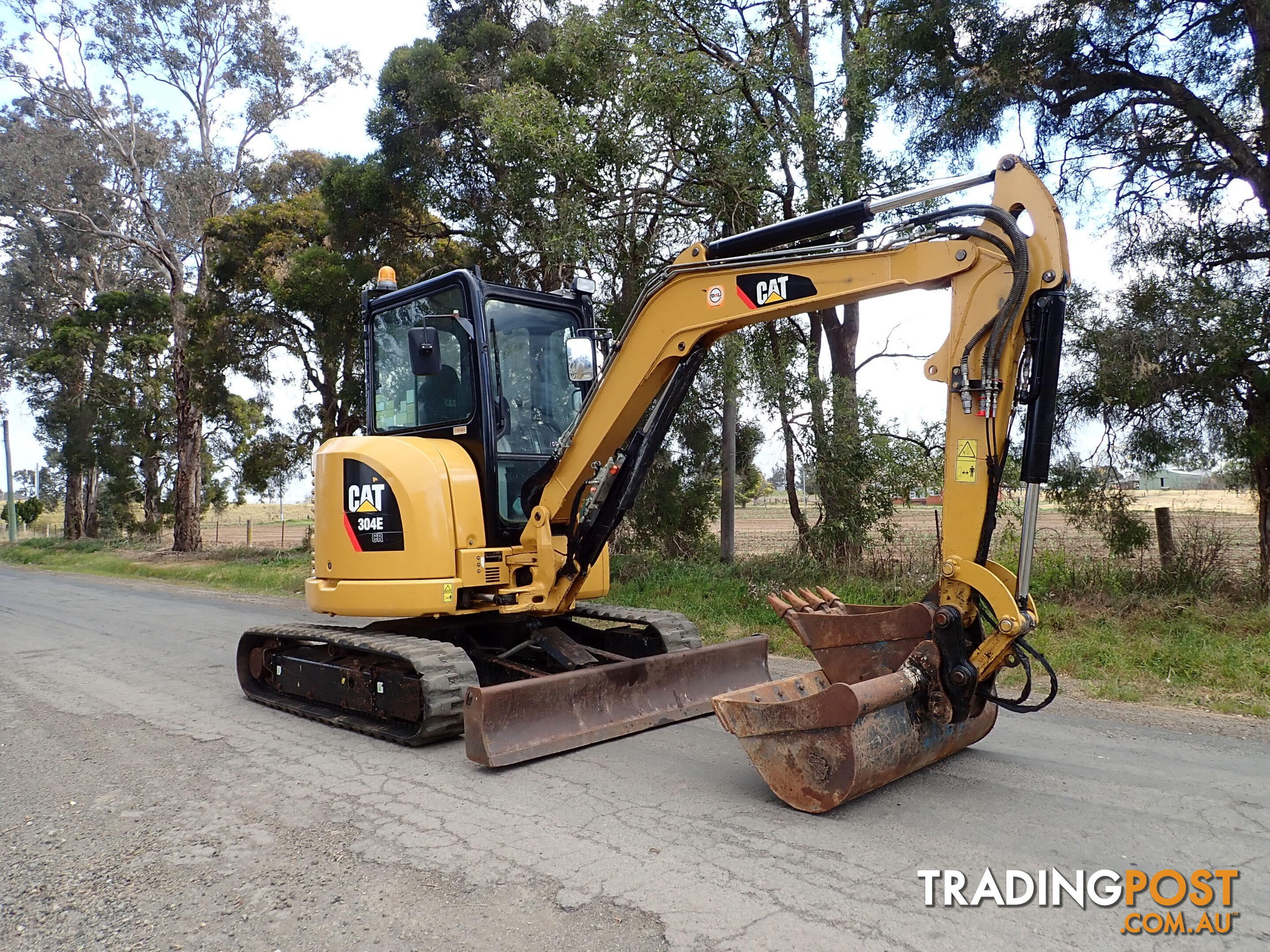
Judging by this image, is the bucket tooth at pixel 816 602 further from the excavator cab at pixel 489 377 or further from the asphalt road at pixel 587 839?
the excavator cab at pixel 489 377

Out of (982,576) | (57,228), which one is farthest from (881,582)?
(57,228)

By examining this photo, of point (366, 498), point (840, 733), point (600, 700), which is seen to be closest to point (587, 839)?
point (840, 733)

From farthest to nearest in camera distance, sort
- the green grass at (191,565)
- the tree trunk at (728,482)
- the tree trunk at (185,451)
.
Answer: the tree trunk at (185,451), the green grass at (191,565), the tree trunk at (728,482)

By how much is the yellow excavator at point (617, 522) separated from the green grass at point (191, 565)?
408 inches

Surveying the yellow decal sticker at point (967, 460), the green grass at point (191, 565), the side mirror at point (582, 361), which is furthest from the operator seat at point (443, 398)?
the green grass at point (191, 565)

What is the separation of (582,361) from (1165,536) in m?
7.15

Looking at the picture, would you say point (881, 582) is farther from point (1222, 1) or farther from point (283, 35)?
point (283, 35)

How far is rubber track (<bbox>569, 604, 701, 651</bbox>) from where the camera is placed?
21.6ft

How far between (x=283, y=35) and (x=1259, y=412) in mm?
26743

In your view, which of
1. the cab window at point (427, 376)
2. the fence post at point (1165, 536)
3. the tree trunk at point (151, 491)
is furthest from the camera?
the tree trunk at point (151, 491)

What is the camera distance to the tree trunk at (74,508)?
3322 cm

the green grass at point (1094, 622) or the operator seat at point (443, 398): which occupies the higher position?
the operator seat at point (443, 398)

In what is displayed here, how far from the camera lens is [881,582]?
1041 cm

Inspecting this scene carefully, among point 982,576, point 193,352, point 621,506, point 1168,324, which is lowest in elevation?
point 982,576
